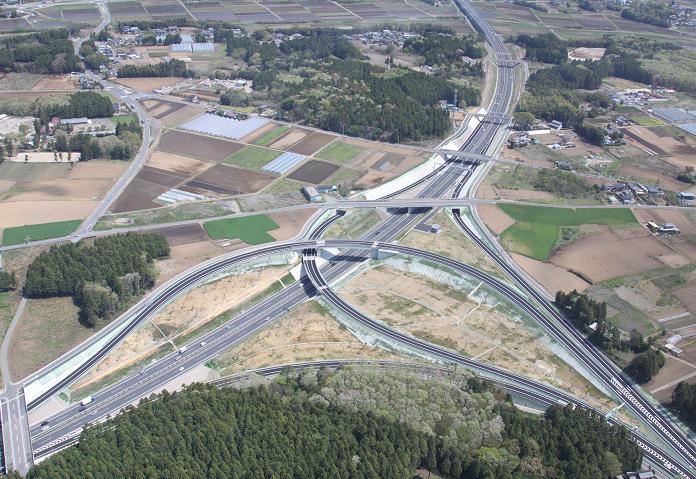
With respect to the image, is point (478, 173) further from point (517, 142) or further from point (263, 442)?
point (263, 442)

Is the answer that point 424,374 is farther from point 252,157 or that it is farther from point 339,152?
point 252,157

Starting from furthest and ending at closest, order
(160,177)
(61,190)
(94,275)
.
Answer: (160,177), (61,190), (94,275)

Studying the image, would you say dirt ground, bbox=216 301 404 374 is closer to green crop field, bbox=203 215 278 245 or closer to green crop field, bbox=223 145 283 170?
green crop field, bbox=203 215 278 245

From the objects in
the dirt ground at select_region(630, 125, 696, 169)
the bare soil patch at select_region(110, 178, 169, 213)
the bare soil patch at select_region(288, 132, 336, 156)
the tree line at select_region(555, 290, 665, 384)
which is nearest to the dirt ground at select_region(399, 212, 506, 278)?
the tree line at select_region(555, 290, 665, 384)

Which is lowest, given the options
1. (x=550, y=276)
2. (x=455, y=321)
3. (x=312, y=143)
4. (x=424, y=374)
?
(x=312, y=143)

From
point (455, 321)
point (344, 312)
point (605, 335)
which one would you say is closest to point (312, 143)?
point (344, 312)

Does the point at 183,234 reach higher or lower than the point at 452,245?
lower

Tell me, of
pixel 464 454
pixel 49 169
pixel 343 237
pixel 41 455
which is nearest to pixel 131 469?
pixel 41 455
